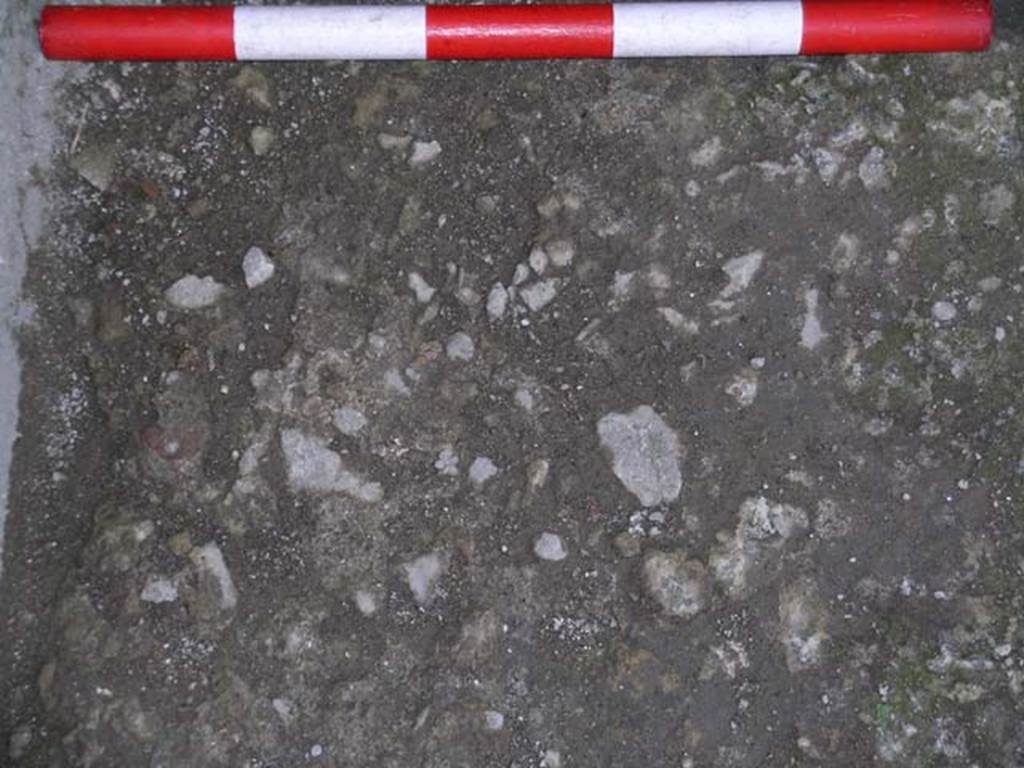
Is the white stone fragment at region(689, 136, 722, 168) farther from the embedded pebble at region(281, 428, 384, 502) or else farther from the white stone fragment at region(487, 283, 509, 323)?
the embedded pebble at region(281, 428, 384, 502)

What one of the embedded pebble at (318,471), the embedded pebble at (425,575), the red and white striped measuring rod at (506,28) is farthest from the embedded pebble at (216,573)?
the red and white striped measuring rod at (506,28)

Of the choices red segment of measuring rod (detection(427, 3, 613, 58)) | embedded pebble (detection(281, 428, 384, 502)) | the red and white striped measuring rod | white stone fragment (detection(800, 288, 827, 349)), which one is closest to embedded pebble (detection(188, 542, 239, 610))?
embedded pebble (detection(281, 428, 384, 502))

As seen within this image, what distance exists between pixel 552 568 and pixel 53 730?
113 centimetres

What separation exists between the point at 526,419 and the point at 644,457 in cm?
28

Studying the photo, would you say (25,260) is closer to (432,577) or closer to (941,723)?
(432,577)

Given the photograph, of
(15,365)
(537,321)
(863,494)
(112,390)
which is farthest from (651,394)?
(15,365)

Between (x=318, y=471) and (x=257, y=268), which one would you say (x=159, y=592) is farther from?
(x=257, y=268)

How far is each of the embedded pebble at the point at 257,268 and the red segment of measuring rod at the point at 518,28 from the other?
607mm

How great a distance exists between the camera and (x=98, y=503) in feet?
8.68

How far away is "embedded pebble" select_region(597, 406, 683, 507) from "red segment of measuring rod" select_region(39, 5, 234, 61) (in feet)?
4.04

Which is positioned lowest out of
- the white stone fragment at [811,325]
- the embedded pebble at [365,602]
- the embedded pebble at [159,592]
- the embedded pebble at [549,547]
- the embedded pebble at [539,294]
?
the embedded pebble at [365,602]

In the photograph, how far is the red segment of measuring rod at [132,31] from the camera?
2662 millimetres

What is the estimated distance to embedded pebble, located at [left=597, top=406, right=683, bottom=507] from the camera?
263 cm

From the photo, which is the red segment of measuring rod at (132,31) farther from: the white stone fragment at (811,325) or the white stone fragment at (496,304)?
the white stone fragment at (811,325)
